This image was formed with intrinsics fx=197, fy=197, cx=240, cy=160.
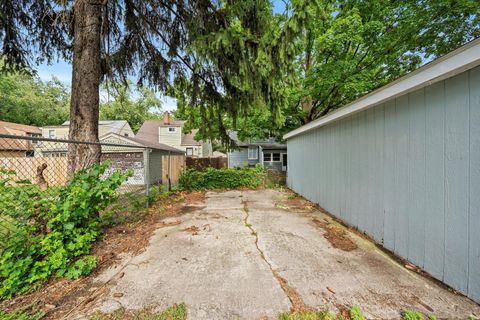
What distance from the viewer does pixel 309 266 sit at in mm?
2385

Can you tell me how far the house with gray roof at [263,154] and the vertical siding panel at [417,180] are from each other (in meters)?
12.5

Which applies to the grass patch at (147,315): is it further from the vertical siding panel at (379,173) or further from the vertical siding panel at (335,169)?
the vertical siding panel at (335,169)

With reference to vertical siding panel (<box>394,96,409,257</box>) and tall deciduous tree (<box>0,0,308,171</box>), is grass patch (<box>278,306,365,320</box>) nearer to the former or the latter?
vertical siding panel (<box>394,96,409,257</box>)

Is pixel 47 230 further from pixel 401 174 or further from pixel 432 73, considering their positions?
pixel 432 73

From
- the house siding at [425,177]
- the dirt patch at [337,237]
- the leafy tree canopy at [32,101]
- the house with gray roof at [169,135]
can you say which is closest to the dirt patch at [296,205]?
the dirt patch at [337,237]

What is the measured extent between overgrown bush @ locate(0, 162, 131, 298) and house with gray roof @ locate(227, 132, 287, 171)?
41.8 ft

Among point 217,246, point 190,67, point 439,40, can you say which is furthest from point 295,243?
point 439,40

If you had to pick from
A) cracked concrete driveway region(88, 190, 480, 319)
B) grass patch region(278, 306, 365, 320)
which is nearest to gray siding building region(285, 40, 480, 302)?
cracked concrete driveway region(88, 190, 480, 319)

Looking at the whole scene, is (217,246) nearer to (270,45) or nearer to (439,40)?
(270,45)

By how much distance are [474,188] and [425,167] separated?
0.53m

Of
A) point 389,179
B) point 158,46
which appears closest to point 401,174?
point 389,179

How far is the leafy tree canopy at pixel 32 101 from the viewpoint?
21406 mm

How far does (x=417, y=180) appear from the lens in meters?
2.44

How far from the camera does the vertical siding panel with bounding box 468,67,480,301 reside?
1.81 meters
